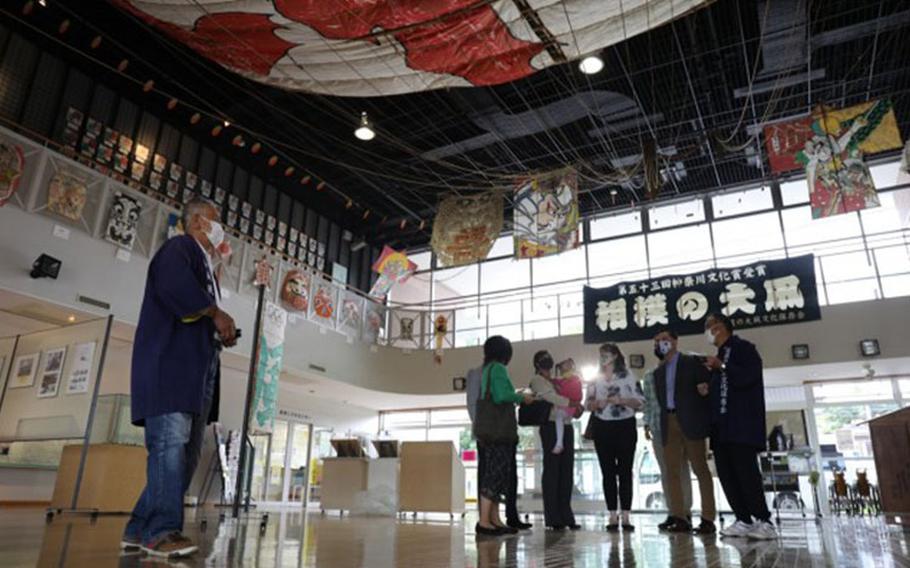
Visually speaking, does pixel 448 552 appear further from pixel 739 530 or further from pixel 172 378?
pixel 739 530

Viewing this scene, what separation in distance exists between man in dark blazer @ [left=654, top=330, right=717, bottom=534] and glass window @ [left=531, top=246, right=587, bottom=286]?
29.4ft

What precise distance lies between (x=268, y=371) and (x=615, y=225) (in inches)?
373

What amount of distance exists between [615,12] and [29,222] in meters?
6.97

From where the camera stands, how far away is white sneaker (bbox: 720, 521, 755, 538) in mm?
3066

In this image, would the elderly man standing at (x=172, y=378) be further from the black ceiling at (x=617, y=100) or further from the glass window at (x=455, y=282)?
the glass window at (x=455, y=282)

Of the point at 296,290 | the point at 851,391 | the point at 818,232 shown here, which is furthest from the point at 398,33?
the point at 851,391

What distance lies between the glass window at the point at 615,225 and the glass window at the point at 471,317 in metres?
3.01

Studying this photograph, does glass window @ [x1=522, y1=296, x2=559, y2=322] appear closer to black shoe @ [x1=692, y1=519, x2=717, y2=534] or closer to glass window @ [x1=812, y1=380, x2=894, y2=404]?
glass window @ [x1=812, y1=380, x2=894, y2=404]

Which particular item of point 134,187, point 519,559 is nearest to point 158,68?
point 134,187

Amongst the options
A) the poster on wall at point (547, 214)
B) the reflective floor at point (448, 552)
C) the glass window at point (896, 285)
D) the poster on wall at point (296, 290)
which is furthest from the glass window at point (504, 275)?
the reflective floor at point (448, 552)

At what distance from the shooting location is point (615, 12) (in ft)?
17.2

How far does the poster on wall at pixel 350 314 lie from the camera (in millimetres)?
11961

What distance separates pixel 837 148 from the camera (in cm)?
777

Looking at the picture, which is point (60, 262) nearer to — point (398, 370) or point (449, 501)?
point (449, 501)
